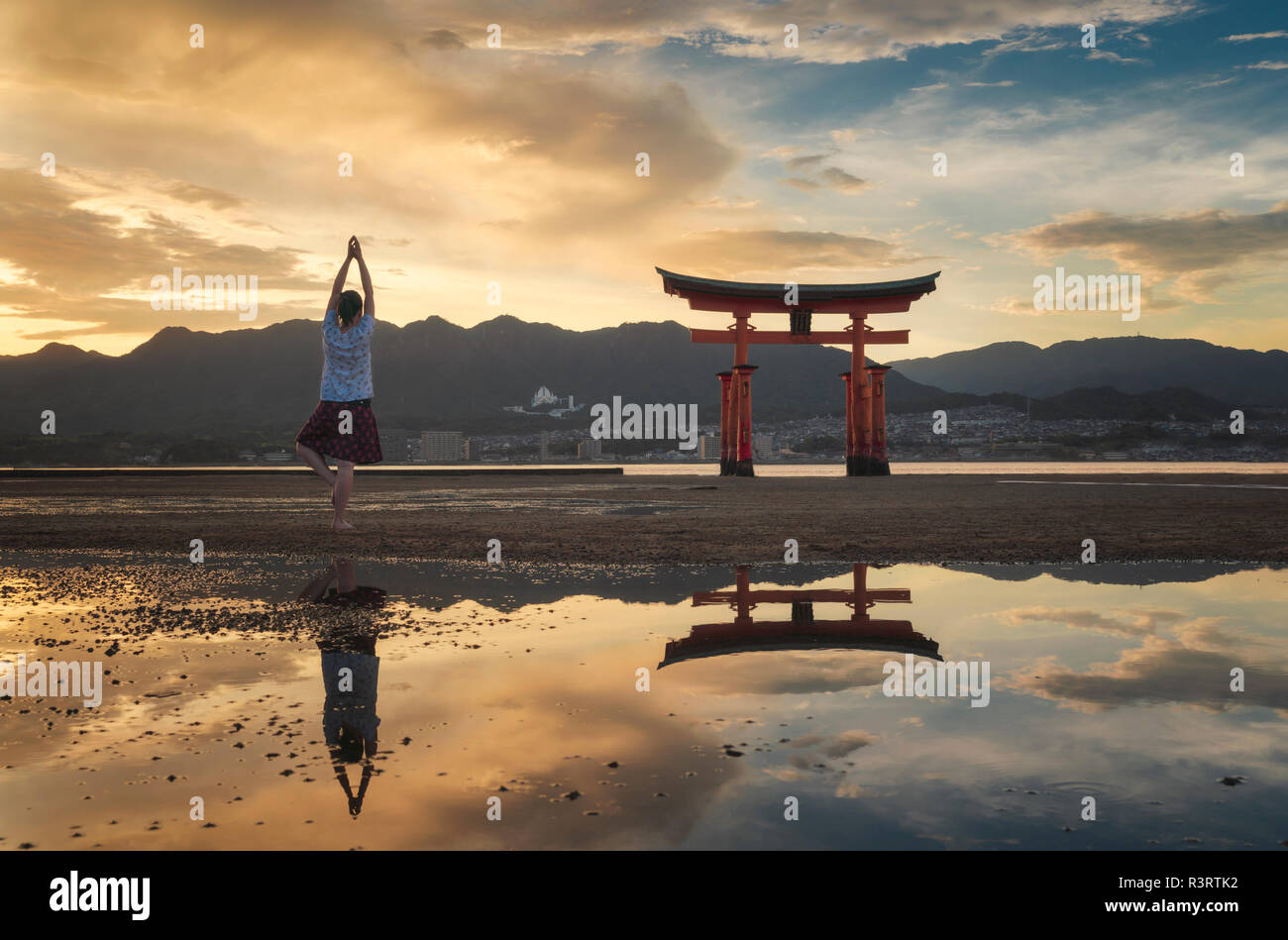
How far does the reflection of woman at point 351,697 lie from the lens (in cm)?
237

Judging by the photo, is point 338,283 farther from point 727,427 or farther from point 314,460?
point 727,427

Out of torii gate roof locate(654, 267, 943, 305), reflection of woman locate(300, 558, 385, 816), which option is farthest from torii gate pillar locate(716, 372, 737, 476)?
reflection of woman locate(300, 558, 385, 816)

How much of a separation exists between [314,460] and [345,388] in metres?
0.87

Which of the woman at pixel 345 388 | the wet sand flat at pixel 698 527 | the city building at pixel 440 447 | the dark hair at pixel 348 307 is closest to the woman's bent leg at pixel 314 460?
the woman at pixel 345 388

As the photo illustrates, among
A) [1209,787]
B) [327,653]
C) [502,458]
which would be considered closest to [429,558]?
[327,653]

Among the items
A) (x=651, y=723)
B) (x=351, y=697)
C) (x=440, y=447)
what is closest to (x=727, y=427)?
(x=351, y=697)

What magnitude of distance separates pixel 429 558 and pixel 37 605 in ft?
10.0

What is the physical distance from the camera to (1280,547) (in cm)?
805

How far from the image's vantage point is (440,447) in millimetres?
137250

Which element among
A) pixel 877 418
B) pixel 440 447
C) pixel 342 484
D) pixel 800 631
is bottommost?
pixel 800 631

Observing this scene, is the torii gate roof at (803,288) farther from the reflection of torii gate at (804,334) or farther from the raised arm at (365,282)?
the raised arm at (365,282)
